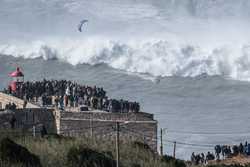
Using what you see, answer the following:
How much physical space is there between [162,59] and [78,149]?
47.2 metres

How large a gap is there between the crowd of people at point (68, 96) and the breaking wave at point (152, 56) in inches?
1019

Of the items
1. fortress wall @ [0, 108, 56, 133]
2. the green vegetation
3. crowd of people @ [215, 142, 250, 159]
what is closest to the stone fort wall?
fortress wall @ [0, 108, 56, 133]

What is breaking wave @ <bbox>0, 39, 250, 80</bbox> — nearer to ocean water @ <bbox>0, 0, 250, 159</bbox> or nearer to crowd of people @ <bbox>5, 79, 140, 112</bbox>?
ocean water @ <bbox>0, 0, 250, 159</bbox>

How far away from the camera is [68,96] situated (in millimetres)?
35781

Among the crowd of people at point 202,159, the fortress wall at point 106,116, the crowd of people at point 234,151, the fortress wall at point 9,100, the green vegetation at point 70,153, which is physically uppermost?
the fortress wall at point 9,100

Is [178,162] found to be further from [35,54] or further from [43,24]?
[43,24]

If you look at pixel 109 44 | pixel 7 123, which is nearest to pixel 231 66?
pixel 109 44

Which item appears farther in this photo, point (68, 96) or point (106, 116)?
point (68, 96)

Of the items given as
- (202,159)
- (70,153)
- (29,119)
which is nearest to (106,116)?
(29,119)

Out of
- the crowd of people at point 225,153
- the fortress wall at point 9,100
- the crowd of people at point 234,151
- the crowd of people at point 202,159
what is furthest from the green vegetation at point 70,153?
the fortress wall at point 9,100

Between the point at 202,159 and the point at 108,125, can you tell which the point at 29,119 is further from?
the point at 202,159

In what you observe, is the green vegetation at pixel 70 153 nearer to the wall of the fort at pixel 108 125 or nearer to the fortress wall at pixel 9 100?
the wall of the fort at pixel 108 125

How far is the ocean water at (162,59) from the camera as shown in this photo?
43812 millimetres

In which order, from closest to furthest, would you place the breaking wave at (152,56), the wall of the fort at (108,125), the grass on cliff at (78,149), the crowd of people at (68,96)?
the grass on cliff at (78,149)
the wall of the fort at (108,125)
the crowd of people at (68,96)
the breaking wave at (152,56)
